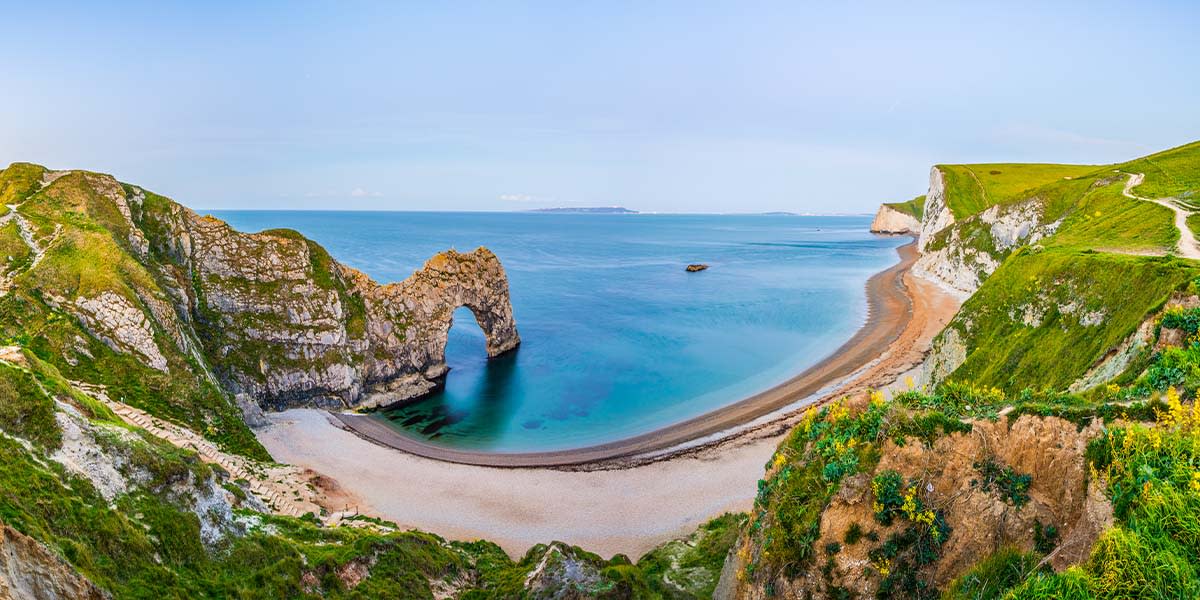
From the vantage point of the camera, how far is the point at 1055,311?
27.6 meters

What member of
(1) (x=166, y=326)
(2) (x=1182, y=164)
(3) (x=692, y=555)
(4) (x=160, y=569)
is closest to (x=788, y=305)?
(2) (x=1182, y=164)

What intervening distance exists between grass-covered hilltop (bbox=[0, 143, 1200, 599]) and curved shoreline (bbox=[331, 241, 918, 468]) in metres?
7.34

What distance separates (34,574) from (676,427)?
36263mm

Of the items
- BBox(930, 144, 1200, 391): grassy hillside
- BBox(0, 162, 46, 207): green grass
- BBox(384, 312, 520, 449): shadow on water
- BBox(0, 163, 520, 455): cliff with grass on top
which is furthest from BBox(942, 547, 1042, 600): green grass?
BBox(0, 162, 46, 207): green grass

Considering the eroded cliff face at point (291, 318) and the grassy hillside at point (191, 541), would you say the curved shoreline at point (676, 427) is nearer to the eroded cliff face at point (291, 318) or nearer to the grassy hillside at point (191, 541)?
the eroded cliff face at point (291, 318)

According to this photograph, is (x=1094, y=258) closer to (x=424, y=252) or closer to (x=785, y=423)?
(x=785, y=423)

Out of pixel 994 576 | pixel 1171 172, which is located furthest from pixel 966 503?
pixel 1171 172

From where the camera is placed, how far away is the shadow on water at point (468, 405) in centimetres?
4175

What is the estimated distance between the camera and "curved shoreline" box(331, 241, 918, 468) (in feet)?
123

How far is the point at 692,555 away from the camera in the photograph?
2209 cm

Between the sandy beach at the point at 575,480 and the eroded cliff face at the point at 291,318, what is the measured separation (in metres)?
3.24

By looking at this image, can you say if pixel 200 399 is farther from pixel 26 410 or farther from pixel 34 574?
pixel 34 574

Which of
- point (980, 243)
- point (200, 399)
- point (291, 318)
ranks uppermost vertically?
point (980, 243)

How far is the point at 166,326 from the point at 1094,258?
53.0 metres
